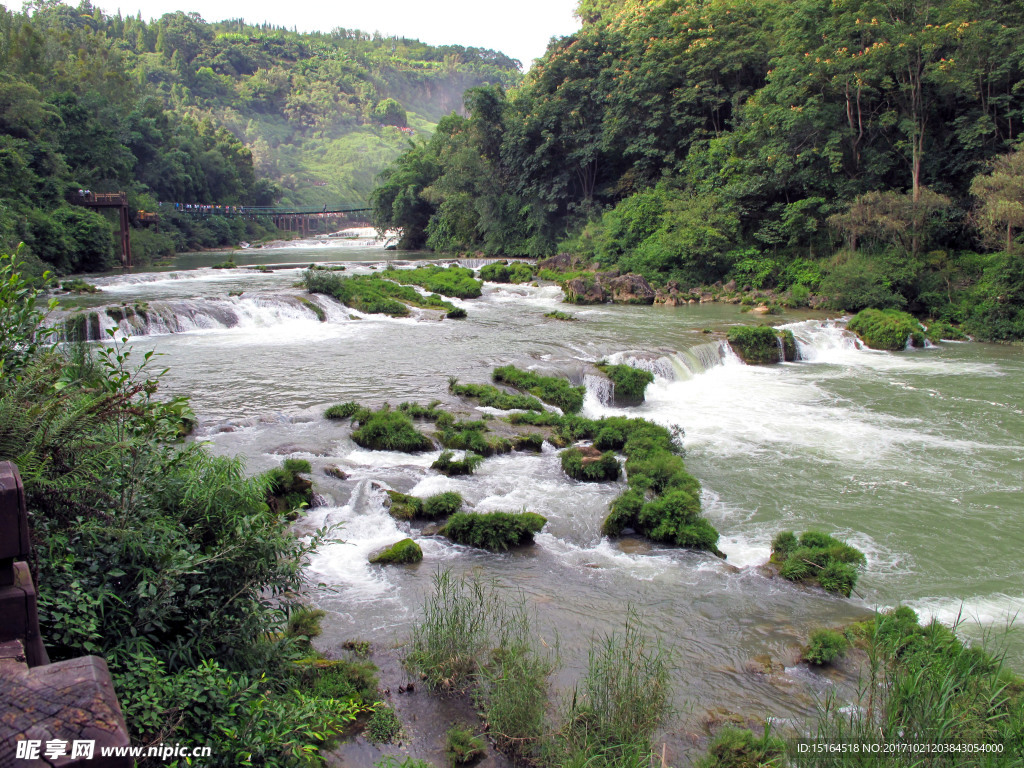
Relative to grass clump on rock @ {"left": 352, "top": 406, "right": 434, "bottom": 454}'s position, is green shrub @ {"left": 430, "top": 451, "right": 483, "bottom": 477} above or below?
below

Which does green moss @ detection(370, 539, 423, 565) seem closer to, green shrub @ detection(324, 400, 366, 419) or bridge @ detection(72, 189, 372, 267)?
green shrub @ detection(324, 400, 366, 419)

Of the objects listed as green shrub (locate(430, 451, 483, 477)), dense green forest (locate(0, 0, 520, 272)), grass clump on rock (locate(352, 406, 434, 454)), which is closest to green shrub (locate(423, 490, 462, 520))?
green shrub (locate(430, 451, 483, 477))

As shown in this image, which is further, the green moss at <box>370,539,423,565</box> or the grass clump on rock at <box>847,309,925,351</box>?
the grass clump on rock at <box>847,309,925,351</box>

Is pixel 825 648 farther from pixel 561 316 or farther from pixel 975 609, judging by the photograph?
pixel 561 316

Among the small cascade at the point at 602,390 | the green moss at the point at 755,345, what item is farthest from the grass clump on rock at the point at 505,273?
the small cascade at the point at 602,390

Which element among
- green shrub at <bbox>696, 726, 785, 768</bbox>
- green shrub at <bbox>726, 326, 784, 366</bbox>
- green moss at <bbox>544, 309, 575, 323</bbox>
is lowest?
green shrub at <bbox>696, 726, 785, 768</bbox>

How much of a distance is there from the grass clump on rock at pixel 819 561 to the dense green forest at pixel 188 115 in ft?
76.8

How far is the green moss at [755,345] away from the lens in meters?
18.2

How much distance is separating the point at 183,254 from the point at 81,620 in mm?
49079

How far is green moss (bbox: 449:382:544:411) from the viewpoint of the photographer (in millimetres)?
12766

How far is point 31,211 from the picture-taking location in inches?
1031

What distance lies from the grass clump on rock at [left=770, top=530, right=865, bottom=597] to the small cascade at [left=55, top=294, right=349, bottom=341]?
1631 centimetres

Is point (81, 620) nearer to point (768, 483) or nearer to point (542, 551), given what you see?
point (542, 551)

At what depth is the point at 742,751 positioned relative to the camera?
4371 millimetres
